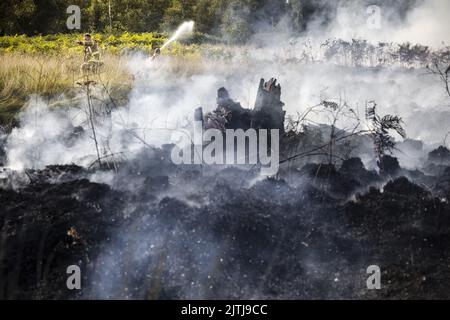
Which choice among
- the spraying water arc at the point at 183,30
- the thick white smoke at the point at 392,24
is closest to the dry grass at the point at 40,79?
the spraying water arc at the point at 183,30

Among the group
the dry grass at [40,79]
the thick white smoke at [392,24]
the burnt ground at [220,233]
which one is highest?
the thick white smoke at [392,24]

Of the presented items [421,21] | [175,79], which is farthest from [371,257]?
[421,21]

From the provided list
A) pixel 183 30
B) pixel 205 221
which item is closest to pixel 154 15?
pixel 183 30

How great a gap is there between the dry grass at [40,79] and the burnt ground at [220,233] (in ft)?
7.03

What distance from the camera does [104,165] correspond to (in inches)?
172

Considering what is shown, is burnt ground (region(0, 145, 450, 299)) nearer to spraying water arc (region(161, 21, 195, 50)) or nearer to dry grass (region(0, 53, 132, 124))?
dry grass (region(0, 53, 132, 124))

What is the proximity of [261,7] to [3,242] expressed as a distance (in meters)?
14.7

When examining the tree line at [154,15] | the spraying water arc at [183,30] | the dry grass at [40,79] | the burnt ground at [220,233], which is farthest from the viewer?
the spraying water arc at [183,30]

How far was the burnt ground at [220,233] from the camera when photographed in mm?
3078

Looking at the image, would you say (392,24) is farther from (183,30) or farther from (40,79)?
(40,79)

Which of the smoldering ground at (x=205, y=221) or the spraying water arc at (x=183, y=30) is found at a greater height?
the spraying water arc at (x=183, y=30)

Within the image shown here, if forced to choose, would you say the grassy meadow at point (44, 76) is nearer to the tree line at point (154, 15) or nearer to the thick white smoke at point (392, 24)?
the tree line at point (154, 15)

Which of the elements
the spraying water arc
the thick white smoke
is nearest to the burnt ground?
the thick white smoke

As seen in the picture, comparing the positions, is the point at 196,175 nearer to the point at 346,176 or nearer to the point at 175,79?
the point at 346,176
